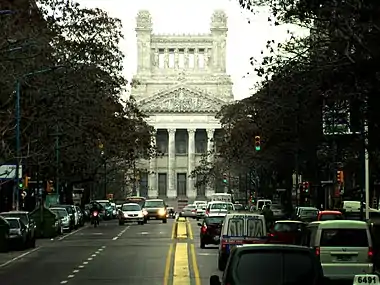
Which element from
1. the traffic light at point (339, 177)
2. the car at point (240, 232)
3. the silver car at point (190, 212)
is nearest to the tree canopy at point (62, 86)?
the car at point (240, 232)

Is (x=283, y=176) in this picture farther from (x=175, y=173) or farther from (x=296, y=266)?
(x=175, y=173)

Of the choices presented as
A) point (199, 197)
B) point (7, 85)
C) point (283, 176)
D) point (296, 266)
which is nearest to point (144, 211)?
point (283, 176)

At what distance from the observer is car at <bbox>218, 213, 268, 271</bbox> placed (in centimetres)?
2927

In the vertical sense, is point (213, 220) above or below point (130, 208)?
below

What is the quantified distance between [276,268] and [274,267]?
0.12 ft

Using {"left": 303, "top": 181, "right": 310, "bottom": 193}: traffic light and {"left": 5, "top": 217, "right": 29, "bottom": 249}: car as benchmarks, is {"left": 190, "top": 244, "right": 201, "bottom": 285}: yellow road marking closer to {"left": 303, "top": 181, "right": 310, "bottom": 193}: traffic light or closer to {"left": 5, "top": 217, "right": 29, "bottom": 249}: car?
{"left": 5, "top": 217, "right": 29, "bottom": 249}: car

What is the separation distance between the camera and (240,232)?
1164 inches

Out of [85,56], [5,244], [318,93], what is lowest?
[5,244]

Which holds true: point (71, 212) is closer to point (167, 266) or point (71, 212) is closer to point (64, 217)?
point (64, 217)

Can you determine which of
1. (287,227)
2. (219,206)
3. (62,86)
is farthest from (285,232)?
(219,206)

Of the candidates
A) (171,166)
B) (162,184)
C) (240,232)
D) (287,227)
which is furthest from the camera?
(162,184)

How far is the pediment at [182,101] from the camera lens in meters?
164

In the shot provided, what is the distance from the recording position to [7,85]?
41.2m

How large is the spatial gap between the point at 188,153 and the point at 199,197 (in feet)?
41.0
